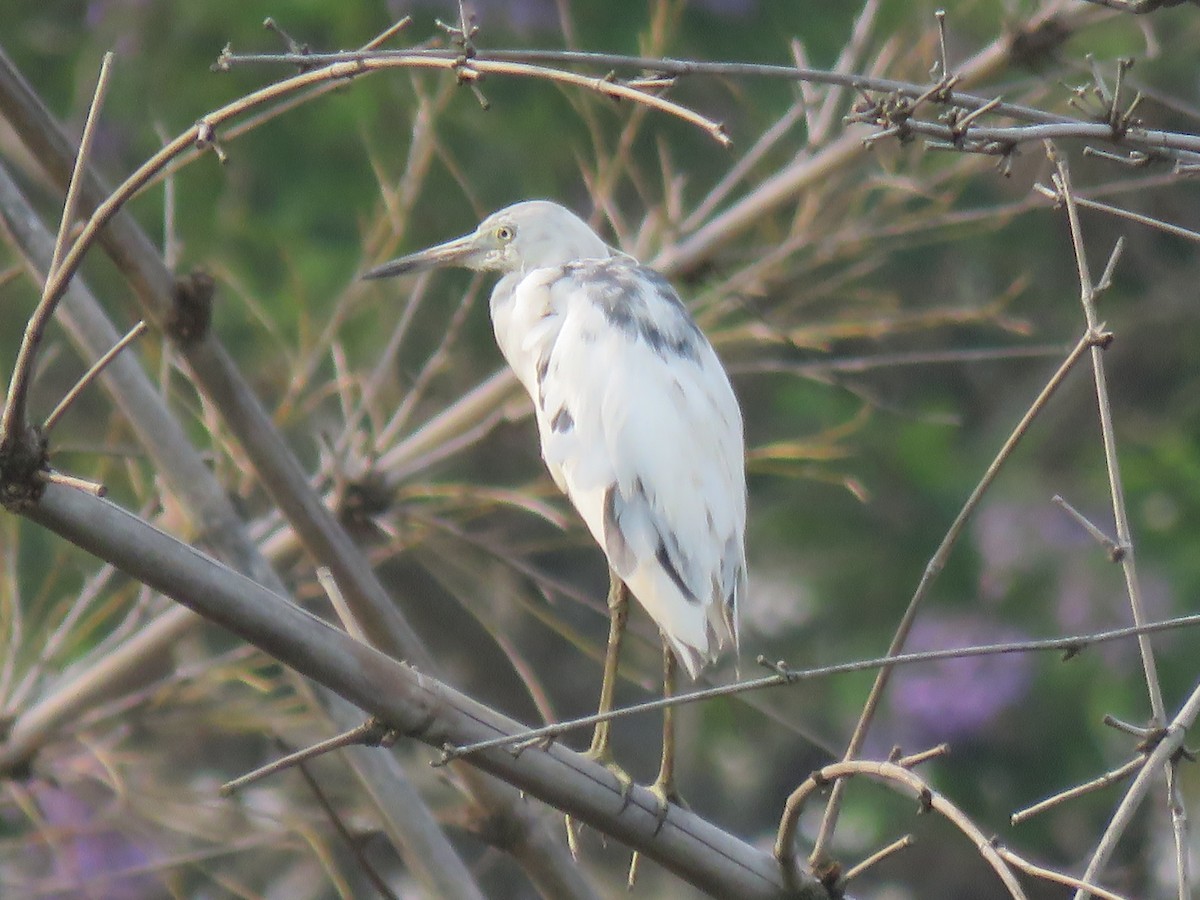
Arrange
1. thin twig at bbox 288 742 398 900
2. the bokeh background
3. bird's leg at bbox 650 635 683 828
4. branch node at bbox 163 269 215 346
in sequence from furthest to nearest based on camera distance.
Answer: the bokeh background < branch node at bbox 163 269 215 346 < bird's leg at bbox 650 635 683 828 < thin twig at bbox 288 742 398 900

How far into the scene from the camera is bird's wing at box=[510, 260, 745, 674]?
2.51 m

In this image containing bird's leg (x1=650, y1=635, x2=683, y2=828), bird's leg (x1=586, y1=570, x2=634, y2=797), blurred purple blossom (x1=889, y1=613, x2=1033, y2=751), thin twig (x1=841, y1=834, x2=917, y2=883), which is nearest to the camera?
thin twig (x1=841, y1=834, x2=917, y2=883)

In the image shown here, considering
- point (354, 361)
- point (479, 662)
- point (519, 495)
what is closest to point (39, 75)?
point (354, 361)

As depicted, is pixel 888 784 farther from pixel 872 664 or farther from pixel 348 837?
pixel 348 837

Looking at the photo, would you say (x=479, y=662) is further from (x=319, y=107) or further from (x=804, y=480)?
(x=319, y=107)

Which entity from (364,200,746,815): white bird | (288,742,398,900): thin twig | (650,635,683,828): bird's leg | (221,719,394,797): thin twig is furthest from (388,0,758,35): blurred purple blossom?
(221,719,394,797): thin twig

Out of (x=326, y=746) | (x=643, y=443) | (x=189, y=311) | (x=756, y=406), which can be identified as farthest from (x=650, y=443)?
(x=756, y=406)

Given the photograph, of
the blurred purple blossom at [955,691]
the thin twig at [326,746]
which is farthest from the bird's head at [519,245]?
the blurred purple blossom at [955,691]

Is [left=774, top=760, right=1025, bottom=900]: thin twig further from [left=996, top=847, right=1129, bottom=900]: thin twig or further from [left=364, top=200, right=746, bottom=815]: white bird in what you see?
[left=364, top=200, right=746, bottom=815]: white bird

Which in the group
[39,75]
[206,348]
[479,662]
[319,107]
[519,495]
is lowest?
[479,662]

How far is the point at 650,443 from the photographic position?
2631 mm

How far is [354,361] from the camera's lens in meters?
5.02

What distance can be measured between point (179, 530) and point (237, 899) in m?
2.95

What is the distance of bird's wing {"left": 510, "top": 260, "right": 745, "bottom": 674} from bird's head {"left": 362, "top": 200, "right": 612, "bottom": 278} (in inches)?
13.5
